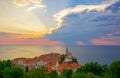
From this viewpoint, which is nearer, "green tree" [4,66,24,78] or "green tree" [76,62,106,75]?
"green tree" [4,66,24,78]

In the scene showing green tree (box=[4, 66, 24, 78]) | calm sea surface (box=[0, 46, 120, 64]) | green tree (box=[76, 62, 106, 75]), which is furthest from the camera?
calm sea surface (box=[0, 46, 120, 64])

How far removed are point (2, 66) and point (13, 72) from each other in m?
3.49

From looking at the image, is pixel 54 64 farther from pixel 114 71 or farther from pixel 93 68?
pixel 114 71

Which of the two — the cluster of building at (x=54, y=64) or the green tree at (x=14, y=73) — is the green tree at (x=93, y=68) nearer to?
the green tree at (x=14, y=73)

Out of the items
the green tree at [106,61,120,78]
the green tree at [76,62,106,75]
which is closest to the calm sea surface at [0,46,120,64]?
the green tree at [76,62,106,75]

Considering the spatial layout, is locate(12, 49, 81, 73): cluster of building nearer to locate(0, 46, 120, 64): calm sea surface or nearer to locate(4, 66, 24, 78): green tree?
locate(4, 66, 24, 78): green tree

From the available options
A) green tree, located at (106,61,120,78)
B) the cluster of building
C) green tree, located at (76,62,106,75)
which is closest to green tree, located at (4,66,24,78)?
green tree, located at (76,62,106,75)

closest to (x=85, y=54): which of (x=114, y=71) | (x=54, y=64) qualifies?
(x=54, y=64)

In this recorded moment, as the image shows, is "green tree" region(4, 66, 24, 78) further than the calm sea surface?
No

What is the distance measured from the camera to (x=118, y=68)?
70.7ft

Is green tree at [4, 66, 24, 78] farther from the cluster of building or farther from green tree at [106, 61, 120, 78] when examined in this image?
the cluster of building

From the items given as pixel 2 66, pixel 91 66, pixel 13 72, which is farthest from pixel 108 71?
pixel 2 66

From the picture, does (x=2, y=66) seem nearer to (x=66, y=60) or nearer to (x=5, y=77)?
(x=5, y=77)

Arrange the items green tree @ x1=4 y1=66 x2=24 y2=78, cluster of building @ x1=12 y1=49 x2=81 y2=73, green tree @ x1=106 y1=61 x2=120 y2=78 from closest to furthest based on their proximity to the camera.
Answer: green tree @ x1=106 y1=61 x2=120 y2=78, green tree @ x1=4 y1=66 x2=24 y2=78, cluster of building @ x1=12 y1=49 x2=81 y2=73
